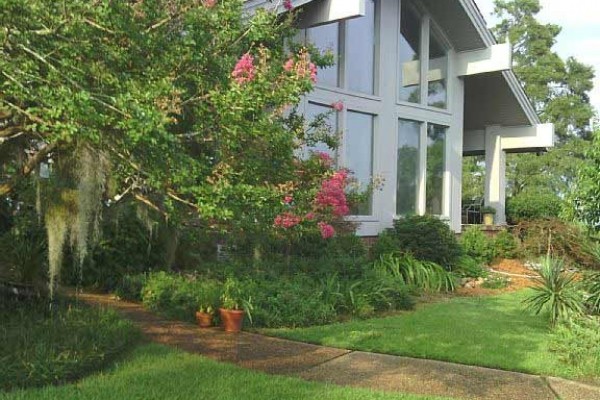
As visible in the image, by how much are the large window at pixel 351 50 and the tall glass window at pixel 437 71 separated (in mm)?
2655

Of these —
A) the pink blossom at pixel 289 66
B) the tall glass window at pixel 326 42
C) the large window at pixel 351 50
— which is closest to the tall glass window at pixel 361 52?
the large window at pixel 351 50

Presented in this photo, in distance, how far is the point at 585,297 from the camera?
29.0ft

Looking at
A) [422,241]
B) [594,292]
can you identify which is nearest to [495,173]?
[422,241]

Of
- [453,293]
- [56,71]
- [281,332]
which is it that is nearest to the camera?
[56,71]

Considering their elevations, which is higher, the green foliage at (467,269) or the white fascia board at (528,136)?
the white fascia board at (528,136)

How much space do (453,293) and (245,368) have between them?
7042mm

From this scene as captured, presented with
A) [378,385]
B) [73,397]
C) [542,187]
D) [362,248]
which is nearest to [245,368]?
[378,385]

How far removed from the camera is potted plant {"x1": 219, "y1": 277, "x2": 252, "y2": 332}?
7738 mm

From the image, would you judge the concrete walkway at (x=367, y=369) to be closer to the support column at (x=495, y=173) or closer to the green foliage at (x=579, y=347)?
the green foliage at (x=579, y=347)

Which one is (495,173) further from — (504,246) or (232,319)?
(232,319)

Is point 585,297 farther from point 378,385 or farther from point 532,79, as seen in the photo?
point 532,79

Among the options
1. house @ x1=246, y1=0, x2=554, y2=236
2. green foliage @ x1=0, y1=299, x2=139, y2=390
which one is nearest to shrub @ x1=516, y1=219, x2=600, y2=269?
house @ x1=246, y1=0, x2=554, y2=236

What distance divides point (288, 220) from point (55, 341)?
2.53 metres

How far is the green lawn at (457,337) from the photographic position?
22.2 ft
